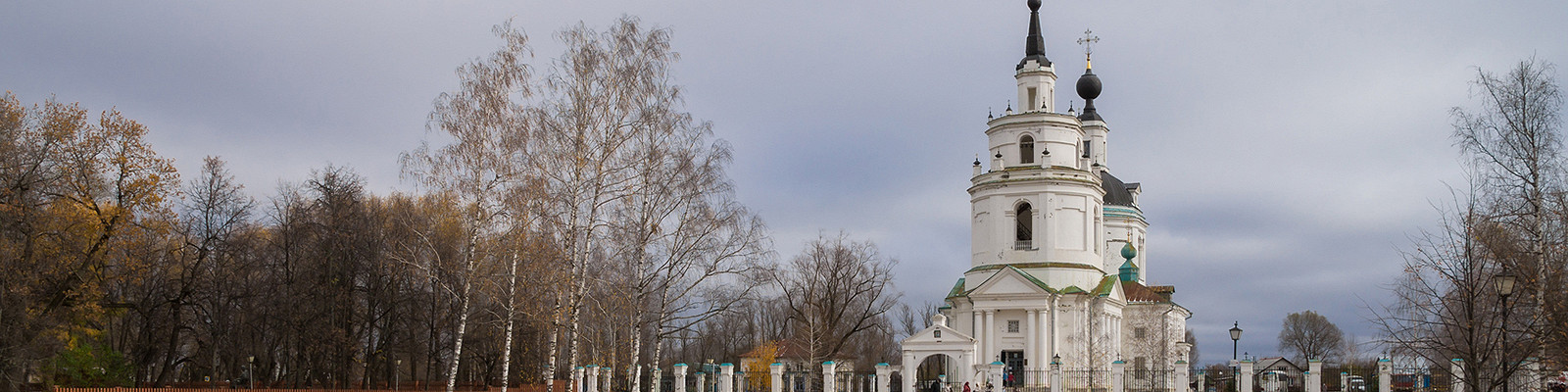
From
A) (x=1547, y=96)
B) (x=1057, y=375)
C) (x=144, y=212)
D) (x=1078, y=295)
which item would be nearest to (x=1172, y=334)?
(x=1078, y=295)

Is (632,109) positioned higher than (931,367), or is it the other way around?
(632,109)

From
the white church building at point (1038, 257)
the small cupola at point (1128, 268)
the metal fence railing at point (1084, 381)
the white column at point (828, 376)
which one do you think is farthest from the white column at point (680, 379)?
the small cupola at point (1128, 268)

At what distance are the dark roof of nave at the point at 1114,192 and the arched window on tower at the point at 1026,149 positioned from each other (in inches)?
796

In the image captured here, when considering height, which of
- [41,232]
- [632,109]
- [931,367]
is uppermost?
[632,109]

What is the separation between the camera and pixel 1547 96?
1005 inches

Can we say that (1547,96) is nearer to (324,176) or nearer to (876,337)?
(324,176)

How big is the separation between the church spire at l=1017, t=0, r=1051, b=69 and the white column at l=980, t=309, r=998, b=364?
10.0 metres

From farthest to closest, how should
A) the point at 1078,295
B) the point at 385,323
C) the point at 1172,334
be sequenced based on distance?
1. the point at 1172,334
2. the point at 1078,295
3. the point at 385,323

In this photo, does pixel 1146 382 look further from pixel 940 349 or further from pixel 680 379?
pixel 680 379

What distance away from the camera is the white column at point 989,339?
45.9 meters

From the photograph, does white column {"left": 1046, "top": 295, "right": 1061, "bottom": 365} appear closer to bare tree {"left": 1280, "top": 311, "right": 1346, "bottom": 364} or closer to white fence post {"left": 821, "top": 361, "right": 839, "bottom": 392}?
white fence post {"left": 821, "top": 361, "right": 839, "bottom": 392}

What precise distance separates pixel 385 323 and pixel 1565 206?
108 feet

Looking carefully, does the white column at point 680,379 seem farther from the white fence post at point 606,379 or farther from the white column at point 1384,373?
the white column at point 1384,373

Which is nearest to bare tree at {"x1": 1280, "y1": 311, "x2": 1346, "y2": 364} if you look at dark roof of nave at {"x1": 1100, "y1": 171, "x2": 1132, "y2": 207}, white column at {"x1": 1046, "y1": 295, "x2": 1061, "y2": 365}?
dark roof of nave at {"x1": 1100, "y1": 171, "x2": 1132, "y2": 207}
